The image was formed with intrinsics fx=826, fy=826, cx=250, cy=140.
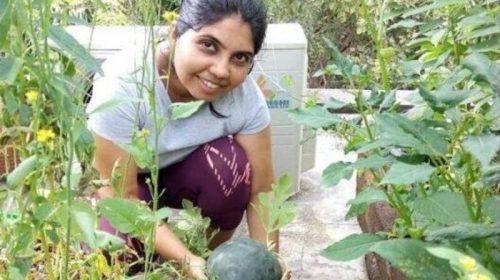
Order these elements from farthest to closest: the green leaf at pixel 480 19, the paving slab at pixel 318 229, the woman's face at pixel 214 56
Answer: the paving slab at pixel 318 229 → the woman's face at pixel 214 56 → the green leaf at pixel 480 19

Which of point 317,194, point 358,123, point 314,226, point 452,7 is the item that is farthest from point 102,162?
point 317,194

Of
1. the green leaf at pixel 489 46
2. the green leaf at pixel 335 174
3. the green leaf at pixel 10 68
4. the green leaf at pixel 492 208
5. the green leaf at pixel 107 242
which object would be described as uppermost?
the green leaf at pixel 10 68

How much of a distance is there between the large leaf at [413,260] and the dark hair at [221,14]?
2.56ft

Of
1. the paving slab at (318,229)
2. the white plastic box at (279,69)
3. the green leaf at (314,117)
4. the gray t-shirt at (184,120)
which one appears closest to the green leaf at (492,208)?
the green leaf at (314,117)

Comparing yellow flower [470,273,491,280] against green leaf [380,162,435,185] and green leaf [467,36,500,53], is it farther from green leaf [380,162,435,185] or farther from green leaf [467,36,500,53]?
green leaf [467,36,500,53]

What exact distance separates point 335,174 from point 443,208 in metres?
0.16

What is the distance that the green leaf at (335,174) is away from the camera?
114 cm

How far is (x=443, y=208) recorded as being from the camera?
1062mm

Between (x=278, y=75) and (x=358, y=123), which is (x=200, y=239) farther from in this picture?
(x=278, y=75)

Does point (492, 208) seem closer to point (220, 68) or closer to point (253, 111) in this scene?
point (220, 68)

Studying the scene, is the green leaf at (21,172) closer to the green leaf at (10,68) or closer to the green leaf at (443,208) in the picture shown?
the green leaf at (10,68)

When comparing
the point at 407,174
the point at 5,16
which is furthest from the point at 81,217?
the point at 407,174

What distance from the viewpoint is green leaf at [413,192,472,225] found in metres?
1.04

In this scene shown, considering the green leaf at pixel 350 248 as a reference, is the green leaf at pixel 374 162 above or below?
above
